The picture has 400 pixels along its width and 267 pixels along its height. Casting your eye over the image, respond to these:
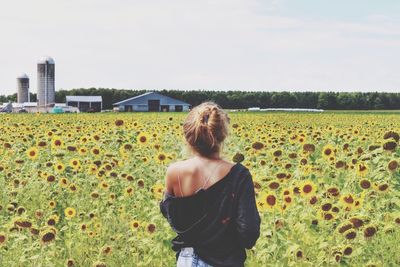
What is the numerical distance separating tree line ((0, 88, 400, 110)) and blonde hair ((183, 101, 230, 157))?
81.0 meters

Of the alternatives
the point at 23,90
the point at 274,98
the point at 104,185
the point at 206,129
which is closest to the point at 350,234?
the point at 206,129

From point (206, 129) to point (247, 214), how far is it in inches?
15.0

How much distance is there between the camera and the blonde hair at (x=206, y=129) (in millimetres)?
2676

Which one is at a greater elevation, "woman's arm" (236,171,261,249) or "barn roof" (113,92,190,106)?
"woman's arm" (236,171,261,249)

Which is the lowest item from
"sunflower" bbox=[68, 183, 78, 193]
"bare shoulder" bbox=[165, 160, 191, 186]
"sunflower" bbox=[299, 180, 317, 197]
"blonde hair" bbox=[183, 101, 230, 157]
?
"sunflower" bbox=[68, 183, 78, 193]

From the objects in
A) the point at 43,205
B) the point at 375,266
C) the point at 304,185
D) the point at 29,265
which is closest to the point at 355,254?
the point at 375,266

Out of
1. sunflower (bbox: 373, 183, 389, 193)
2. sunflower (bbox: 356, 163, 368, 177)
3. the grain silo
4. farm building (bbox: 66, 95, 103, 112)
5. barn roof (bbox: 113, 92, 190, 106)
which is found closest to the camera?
sunflower (bbox: 373, 183, 389, 193)

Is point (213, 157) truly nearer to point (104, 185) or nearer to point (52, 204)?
point (104, 185)

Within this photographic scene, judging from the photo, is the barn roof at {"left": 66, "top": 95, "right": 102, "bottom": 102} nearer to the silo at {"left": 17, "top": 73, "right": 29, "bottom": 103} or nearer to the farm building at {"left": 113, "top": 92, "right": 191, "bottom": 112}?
the farm building at {"left": 113, "top": 92, "right": 191, "bottom": 112}

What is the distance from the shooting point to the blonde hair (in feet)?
8.78

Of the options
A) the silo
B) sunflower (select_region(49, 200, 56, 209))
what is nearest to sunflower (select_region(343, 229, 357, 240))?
sunflower (select_region(49, 200, 56, 209))

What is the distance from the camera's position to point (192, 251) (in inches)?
110

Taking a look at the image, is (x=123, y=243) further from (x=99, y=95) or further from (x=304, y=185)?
(x=99, y=95)

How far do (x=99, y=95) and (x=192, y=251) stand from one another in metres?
87.8
